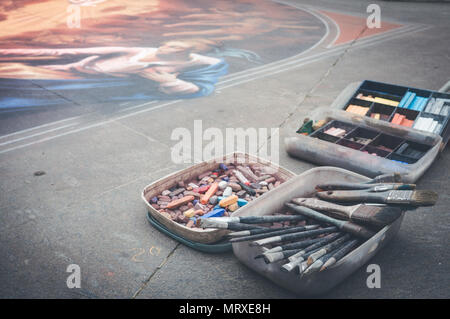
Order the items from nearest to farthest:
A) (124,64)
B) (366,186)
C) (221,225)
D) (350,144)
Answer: (221,225)
(366,186)
(350,144)
(124,64)

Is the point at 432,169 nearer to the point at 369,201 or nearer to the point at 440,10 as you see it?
the point at 369,201

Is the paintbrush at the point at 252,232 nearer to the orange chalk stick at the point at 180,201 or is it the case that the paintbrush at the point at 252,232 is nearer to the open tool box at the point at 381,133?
the orange chalk stick at the point at 180,201

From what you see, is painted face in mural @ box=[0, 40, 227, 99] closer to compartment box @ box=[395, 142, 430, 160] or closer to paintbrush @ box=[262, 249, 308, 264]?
compartment box @ box=[395, 142, 430, 160]

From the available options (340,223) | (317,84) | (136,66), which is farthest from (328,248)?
(136,66)

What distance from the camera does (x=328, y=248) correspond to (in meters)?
3.16

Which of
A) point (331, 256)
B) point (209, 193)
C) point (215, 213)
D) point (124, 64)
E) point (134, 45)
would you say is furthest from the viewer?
point (134, 45)

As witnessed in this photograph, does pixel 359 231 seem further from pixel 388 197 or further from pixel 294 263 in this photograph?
pixel 294 263

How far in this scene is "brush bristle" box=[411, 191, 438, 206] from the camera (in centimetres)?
304

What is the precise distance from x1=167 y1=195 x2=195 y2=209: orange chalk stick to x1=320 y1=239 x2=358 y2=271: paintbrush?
178cm

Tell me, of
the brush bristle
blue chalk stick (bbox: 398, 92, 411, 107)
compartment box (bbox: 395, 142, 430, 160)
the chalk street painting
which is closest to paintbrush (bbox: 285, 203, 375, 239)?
the brush bristle

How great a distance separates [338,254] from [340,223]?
425 mm

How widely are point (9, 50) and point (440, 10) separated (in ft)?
55.8

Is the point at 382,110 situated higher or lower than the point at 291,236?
higher

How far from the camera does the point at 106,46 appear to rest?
10.7 metres
